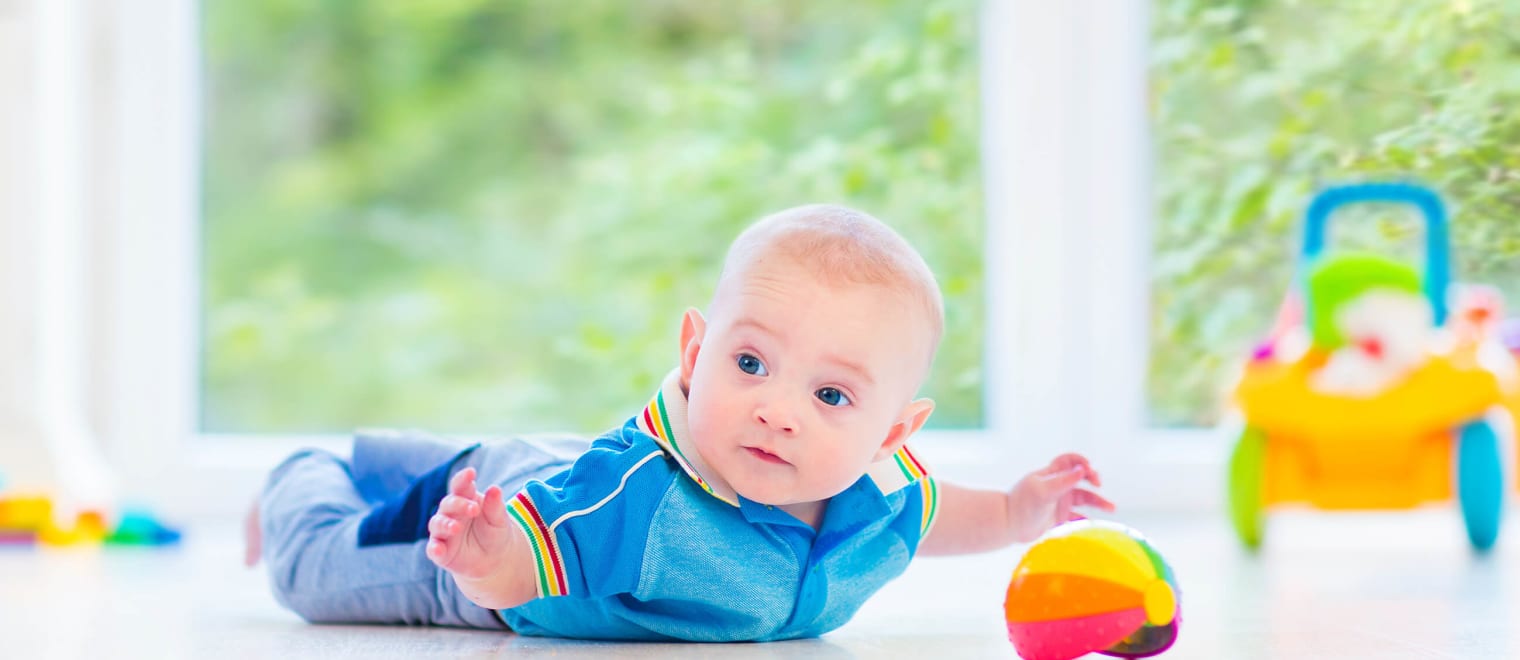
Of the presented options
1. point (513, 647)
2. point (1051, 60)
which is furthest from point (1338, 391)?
point (513, 647)

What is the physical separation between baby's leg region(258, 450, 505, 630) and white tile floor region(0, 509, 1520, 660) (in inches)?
0.8

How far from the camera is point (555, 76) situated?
296 centimetres

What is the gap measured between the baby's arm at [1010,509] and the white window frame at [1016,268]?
1127 mm

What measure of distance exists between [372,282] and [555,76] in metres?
0.56

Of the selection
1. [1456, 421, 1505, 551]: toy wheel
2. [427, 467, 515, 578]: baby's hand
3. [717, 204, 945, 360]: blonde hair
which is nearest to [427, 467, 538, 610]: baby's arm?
[427, 467, 515, 578]: baby's hand

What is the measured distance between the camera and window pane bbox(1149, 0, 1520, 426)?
1379 mm

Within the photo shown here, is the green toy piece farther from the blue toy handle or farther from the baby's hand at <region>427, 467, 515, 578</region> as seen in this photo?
the baby's hand at <region>427, 467, 515, 578</region>

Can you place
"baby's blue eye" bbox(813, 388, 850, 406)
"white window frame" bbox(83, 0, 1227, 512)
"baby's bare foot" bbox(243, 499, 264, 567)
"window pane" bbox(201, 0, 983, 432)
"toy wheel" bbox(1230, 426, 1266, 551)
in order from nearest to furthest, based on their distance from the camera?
"baby's blue eye" bbox(813, 388, 850, 406), "baby's bare foot" bbox(243, 499, 264, 567), "toy wheel" bbox(1230, 426, 1266, 551), "white window frame" bbox(83, 0, 1227, 512), "window pane" bbox(201, 0, 983, 432)

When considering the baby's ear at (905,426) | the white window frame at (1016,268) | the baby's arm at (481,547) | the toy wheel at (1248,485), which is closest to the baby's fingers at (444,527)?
the baby's arm at (481,547)

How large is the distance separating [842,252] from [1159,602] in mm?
278

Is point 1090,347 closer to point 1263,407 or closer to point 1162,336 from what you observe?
point 1162,336

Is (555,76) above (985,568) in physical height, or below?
above

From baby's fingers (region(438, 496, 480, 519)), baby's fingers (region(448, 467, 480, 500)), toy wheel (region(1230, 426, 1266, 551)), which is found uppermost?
baby's fingers (region(448, 467, 480, 500))

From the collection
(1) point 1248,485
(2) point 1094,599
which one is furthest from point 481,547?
(1) point 1248,485
